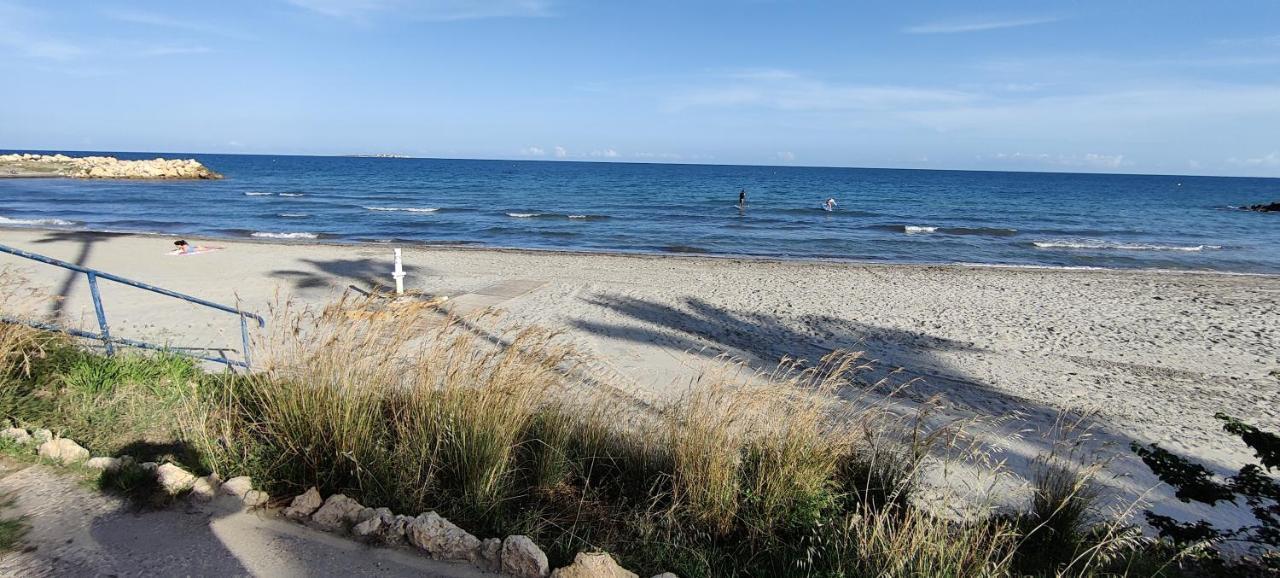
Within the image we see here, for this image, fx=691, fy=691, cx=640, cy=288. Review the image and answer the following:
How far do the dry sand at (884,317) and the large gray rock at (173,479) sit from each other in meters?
1.32

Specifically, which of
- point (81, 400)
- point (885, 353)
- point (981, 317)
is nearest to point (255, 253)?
point (81, 400)

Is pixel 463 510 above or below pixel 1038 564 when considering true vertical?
above

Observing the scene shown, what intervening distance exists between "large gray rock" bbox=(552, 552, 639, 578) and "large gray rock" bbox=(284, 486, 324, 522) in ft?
4.68

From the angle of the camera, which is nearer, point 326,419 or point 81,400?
point 326,419

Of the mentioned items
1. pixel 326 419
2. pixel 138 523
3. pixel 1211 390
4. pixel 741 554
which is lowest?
pixel 1211 390

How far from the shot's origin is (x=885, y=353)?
10102mm

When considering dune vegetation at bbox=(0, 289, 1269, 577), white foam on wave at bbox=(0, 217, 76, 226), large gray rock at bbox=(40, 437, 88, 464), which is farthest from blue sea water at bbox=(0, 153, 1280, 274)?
large gray rock at bbox=(40, 437, 88, 464)

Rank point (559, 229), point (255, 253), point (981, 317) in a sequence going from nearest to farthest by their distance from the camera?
1. point (981, 317)
2. point (255, 253)
3. point (559, 229)

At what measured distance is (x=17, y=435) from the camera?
4.27 meters

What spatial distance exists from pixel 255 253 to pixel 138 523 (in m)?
17.1

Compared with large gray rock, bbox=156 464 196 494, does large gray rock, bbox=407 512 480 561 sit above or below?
below

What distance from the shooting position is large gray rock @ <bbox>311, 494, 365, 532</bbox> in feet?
11.6

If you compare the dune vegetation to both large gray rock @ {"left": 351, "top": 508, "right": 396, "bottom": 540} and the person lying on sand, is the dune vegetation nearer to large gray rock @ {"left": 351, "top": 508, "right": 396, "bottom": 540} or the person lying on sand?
large gray rock @ {"left": 351, "top": 508, "right": 396, "bottom": 540}

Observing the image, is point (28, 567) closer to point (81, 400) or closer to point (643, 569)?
point (81, 400)
